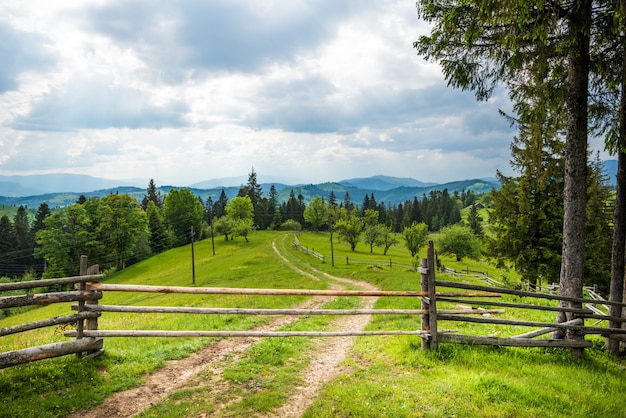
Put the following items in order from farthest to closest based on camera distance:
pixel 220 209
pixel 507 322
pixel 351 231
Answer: pixel 220 209, pixel 351 231, pixel 507 322

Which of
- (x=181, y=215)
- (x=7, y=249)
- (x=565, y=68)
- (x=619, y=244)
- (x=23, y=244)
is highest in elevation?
(x=565, y=68)

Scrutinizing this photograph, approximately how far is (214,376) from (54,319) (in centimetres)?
340

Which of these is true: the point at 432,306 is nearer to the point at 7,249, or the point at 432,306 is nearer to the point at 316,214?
the point at 316,214

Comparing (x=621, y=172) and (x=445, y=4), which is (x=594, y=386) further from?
(x=445, y=4)

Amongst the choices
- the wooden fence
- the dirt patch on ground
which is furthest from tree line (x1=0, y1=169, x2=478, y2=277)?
the wooden fence

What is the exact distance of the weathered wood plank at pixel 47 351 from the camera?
6.01 metres

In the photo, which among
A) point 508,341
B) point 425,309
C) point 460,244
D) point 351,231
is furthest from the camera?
point 351,231

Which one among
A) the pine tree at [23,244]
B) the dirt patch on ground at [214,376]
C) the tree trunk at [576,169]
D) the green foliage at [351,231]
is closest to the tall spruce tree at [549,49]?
the tree trunk at [576,169]

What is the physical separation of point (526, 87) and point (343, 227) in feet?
216

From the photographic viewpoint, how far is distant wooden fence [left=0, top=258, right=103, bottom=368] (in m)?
6.06

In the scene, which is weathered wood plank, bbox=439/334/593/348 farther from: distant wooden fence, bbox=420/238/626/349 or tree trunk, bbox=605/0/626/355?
tree trunk, bbox=605/0/626/355

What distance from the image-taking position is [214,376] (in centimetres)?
700

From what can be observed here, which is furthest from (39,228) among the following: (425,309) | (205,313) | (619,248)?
(619,248)

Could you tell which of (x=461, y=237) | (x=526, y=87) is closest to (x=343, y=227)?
(x=461, y=237)
